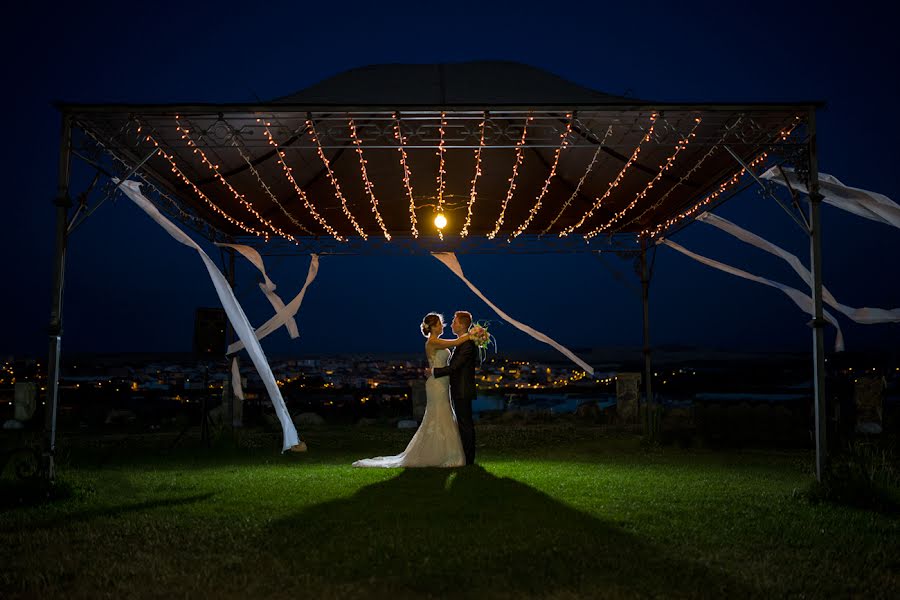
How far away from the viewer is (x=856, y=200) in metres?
6.92

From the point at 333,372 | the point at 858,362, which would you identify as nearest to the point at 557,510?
the point at 858,362

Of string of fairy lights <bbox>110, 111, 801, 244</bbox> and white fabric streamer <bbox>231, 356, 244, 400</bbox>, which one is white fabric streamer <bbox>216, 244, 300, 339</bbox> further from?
white fabric streamer <bbox>231, 356, 244, 400</bbox>

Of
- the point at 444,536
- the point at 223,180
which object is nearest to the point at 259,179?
the point at 223,180

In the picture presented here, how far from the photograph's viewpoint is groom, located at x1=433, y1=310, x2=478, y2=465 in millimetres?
8531

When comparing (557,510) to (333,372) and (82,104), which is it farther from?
(333,372)

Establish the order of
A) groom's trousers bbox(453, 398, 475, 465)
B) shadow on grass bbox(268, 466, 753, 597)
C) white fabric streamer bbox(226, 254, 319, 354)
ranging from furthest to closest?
white fabric streamer bbox(226, 254, 319, 354) → groom's trousers bbox(453, 398, 475, 465) → shadow on grass bbox(268, 466, 753, 597)

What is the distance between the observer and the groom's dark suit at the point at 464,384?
28.0 ft

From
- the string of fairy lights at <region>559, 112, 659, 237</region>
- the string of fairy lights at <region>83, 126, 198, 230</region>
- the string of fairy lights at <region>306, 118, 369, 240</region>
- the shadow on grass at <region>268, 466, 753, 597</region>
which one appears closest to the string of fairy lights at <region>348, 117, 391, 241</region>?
the string of fairy lights at <region>306, 118, 369, 240</region>

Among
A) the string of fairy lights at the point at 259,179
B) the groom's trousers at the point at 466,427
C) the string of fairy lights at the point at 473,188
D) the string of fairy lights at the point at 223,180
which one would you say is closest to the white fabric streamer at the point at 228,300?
the string of fairy lights at the point at 223,180

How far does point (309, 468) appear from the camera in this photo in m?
8.49

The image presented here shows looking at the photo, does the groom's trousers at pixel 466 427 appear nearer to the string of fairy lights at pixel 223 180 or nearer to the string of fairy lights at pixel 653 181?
the string of fairy lights at pixel 653 181

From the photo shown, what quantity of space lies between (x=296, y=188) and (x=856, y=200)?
6334mm

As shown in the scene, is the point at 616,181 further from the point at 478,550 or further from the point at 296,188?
the point at 478,550

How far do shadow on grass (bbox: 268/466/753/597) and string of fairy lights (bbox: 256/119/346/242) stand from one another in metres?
3.87
